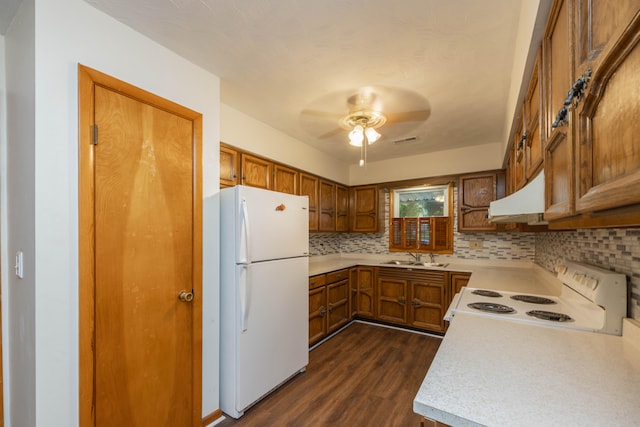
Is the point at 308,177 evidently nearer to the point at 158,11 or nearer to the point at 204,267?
the point at 204,267

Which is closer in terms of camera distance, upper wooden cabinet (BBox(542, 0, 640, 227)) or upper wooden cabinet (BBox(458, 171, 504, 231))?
upper wooden cabinet (BBox(542, 0, 640, 227))

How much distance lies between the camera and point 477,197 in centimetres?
Result: 351

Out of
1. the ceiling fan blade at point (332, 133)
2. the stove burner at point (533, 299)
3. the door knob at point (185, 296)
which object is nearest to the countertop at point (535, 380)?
the stove burner at point (533, 299)

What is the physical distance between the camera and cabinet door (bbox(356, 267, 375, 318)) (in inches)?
153

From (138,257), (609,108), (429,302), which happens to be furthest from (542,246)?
(138,257)

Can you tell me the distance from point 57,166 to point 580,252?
2.96m

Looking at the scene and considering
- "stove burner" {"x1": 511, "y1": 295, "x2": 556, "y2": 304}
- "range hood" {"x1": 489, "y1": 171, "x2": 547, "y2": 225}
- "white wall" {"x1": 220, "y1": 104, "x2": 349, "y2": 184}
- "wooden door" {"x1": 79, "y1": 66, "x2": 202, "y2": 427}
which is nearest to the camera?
"range hood" {"x1": 489, "y1": 171, "x2": 547, "y2": 225}

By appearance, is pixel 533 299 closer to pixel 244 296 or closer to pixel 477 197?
pixel 477 197

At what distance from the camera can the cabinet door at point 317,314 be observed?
9.78 feet

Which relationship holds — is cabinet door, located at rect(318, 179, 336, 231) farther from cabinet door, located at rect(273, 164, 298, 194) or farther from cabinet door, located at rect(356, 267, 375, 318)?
cabinet door, located at rect(356, 267, 375, 318)

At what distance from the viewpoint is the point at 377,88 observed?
85.4 inches

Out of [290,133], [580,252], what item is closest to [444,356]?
[580,252]

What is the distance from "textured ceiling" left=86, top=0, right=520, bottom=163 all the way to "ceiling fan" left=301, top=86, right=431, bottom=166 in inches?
0.7

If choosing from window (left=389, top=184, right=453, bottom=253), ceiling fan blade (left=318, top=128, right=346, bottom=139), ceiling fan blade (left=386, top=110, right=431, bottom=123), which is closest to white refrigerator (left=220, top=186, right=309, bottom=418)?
ceiling fan blade (left=318, top=128, right=346, bottom=139)
